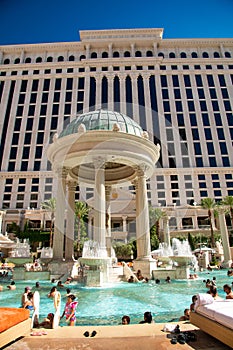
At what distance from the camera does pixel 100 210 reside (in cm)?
1852

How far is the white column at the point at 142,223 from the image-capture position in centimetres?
1942

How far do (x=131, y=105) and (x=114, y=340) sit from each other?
87.0 m

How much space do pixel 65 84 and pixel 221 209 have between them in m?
79.6

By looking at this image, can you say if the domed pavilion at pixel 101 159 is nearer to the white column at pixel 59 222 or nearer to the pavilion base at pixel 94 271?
the white column at pixel 59 222

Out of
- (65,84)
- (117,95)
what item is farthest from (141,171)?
(65,84)

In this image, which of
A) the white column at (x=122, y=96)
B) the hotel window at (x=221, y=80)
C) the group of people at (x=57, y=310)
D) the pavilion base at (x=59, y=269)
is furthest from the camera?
the hotel window at (x=221, y=80)

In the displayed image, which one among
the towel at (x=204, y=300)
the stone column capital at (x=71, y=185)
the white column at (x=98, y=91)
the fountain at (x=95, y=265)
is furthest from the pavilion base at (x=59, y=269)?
the white column at (x=98, y=91)

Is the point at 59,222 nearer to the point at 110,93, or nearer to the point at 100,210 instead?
the point at 100,210

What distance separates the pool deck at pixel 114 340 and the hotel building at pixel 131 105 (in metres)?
64.0

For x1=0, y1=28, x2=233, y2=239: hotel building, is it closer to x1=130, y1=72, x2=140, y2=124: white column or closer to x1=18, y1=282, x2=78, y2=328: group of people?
x1=130, y1=72, x2=140, y2=124: white column

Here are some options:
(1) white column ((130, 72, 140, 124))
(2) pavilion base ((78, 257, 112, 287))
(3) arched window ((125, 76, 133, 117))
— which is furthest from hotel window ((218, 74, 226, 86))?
(2) pavilion base ((78, 257, 112, 287))

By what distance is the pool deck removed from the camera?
425 cm

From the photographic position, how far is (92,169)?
86.1 feet

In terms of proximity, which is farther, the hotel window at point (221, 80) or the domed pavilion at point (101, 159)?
the hotel window at point (221, 80)
